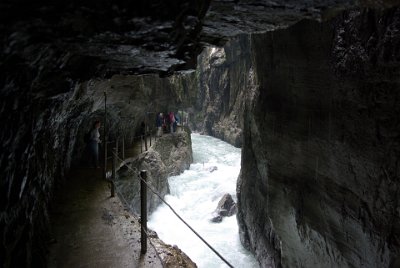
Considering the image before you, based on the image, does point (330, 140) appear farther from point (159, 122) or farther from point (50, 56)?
point (159, 122)

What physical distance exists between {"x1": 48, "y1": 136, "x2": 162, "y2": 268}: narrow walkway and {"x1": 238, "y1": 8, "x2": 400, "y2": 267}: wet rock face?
149 inches

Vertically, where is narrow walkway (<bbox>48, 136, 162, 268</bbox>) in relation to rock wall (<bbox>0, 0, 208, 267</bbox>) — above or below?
below

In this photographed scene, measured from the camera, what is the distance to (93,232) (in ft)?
21.3

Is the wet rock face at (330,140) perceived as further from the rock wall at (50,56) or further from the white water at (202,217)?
the rock wall at (50,56)

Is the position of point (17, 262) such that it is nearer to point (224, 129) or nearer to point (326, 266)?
point (326, 266)

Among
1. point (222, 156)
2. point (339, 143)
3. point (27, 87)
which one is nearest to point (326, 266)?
point (339, 143)

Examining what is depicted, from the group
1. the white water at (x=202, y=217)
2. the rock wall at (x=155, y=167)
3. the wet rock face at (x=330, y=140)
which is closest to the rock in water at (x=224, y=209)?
the white water at (x=202, y=217)

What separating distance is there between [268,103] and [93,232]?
5802 millimetres

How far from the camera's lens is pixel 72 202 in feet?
26.5

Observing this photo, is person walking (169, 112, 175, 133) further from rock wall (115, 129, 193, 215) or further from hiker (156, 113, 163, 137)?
hiker (156, 113, 163, 137)

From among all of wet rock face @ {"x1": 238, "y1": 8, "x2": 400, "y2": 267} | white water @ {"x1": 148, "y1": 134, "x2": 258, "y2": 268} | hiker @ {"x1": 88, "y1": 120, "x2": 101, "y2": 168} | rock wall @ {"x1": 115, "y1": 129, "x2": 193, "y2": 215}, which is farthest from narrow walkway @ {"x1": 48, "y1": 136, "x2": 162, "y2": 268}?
white water @ {"x1": 148, "y1": 134, "x2": 258, "y2": 268}

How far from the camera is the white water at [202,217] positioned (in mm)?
13141

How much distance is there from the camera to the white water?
43.1 ft

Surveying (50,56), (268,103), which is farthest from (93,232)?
(268,103)
